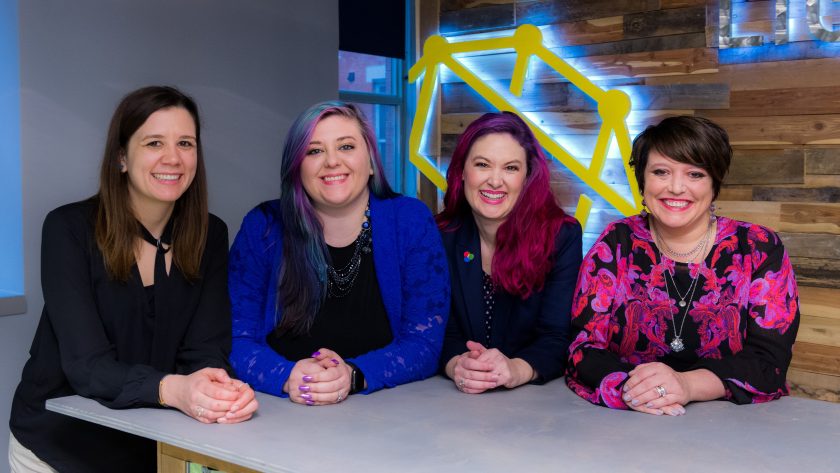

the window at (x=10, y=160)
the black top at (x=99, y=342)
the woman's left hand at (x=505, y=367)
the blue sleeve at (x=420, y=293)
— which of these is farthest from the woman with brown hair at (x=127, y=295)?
the window at (x=10, y=160)

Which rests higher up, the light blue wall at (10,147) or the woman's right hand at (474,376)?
the light blue wall at (10,147)

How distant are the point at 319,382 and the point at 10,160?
5.72 feet

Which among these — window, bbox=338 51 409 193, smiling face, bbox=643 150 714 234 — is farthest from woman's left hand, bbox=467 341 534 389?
window, bbox=338 51 409 193

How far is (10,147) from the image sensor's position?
3.17m

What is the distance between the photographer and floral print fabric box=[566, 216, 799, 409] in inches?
84.0

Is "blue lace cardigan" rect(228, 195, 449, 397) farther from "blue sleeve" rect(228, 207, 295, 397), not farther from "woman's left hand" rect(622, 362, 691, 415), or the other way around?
"woman's left hand" rect(622, 362, 691, 415)

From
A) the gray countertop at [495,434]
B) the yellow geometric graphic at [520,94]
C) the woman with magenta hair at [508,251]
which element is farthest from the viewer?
the yellow geometric graphic at [520,94]

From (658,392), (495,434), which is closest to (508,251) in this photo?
(658,392)

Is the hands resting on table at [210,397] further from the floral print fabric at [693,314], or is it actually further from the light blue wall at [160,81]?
the light blue wall at [160,81]

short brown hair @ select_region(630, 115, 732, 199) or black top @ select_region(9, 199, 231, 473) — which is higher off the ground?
short brown hair @ select_region(630, 115, 732, 199)

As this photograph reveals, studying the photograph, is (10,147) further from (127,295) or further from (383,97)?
(383,97)

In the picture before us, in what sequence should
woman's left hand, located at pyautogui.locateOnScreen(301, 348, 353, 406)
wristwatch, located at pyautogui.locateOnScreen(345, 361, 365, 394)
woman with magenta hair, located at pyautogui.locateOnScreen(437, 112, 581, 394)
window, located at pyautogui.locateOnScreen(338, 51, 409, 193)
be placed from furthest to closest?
window, located at pyautogui.locateOnScreen(338, 51, 409, 193) → woman with magenta hair, located at pyautogui.locateOnScreen(437, 112, 581, 394) → wristwatch, located at pyautogui.locateOnScreen(345, 361, 365, 394) → woman's left hand, located at pyautogui.locateOnScreen(301, 348, 353, 406)

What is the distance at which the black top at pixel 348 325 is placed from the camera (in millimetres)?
2439

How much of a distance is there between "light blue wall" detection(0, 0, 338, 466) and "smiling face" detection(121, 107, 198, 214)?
1.11 meters
